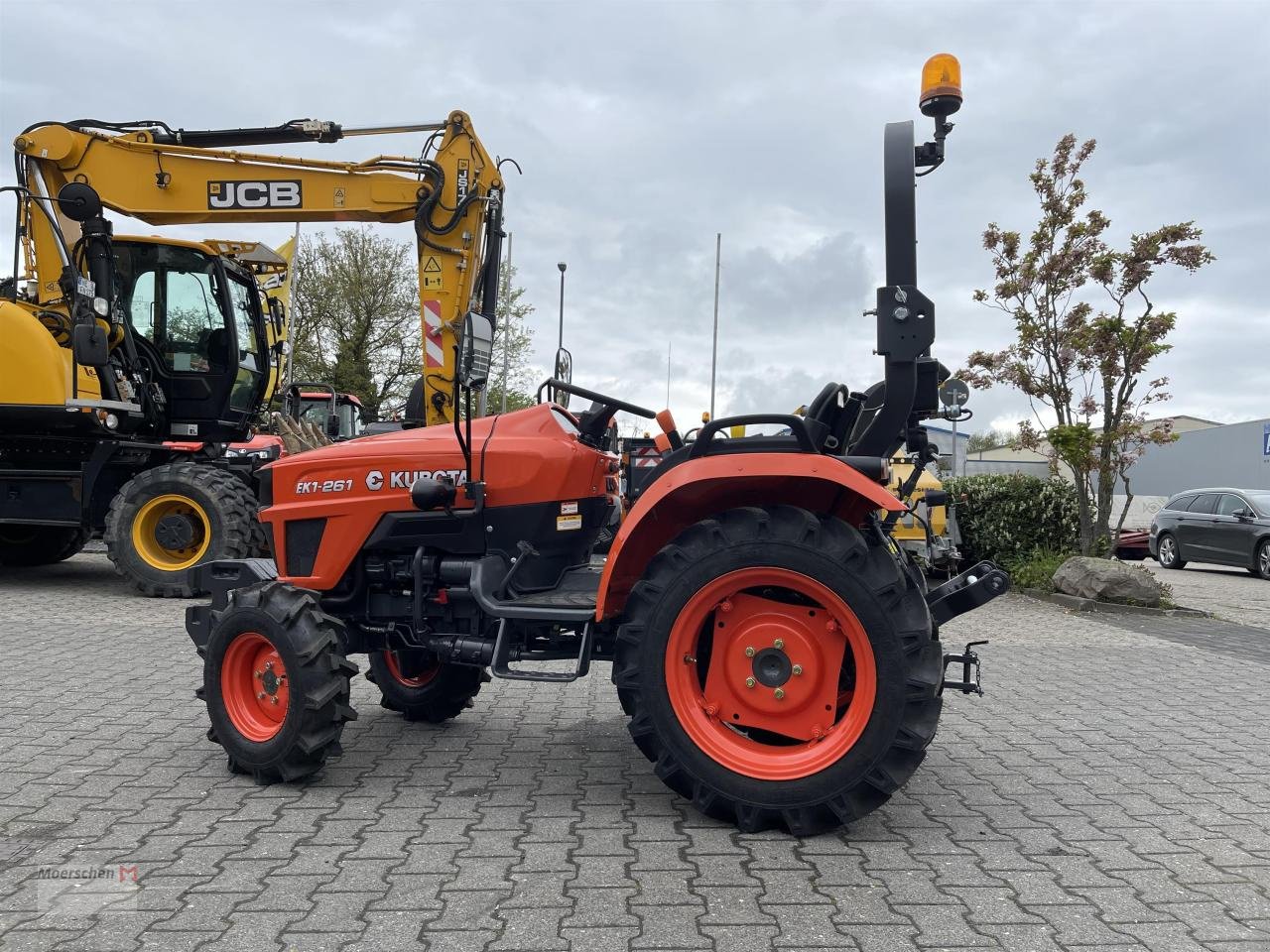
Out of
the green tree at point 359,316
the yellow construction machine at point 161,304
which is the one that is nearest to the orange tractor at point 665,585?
Answer: the yellow construction machine at point 161,304

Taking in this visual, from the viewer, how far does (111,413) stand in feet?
29.6

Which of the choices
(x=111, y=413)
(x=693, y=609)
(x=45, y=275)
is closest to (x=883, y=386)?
(x=693, y=609)

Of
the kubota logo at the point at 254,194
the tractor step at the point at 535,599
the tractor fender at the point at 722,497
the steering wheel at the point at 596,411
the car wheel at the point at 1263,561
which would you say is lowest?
the car wheel at the point at 1263,561

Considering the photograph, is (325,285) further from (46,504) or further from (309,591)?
(309,591)

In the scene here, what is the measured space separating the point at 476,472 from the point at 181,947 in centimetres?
206

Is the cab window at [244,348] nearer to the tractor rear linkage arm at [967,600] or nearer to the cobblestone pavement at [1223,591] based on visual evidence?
the tractor rear linkage arm at [967,600]

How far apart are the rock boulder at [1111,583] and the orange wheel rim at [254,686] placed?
856cm

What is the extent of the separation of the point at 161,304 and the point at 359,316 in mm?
19505

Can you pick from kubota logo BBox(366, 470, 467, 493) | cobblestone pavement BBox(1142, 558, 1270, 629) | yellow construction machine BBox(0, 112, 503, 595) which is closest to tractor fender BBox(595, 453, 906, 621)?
kubota logo BBox(366, 470, 467, 493)

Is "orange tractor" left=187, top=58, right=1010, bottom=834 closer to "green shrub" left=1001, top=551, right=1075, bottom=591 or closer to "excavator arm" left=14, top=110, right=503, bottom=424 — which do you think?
"excavator arm" left=14, top=110, right=503, bottom=424

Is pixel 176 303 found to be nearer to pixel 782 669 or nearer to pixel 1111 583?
pixel 782 669

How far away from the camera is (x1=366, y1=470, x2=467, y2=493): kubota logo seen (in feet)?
13.6

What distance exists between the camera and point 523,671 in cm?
386

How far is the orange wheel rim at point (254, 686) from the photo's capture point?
3959 millimetres
